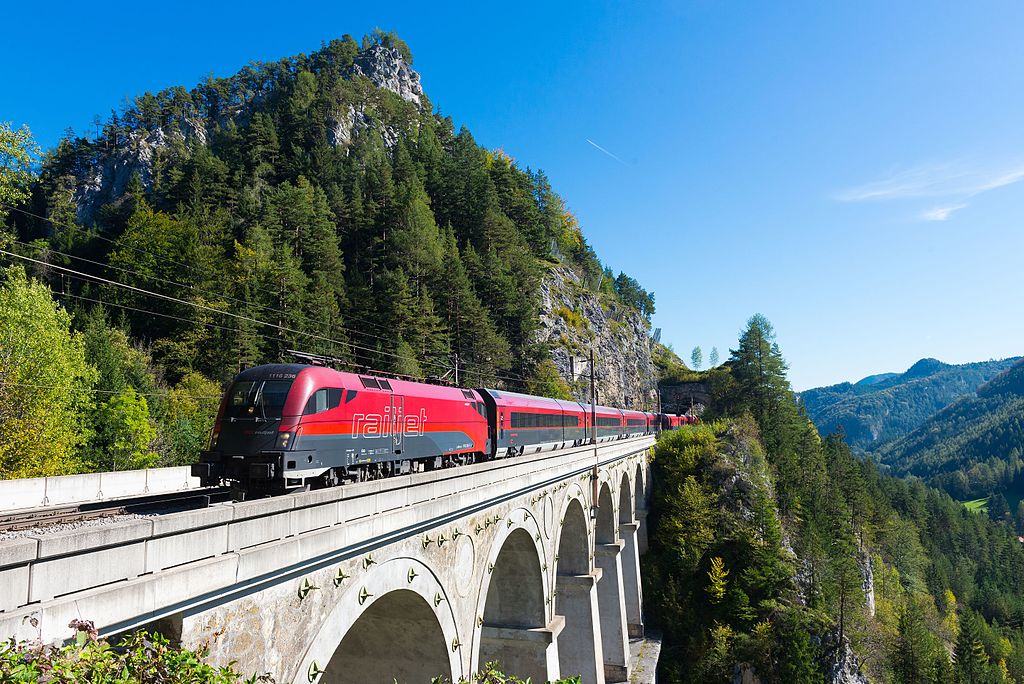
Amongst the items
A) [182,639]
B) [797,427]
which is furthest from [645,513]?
[182,639]

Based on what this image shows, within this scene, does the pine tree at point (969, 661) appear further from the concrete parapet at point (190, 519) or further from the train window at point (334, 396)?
the concrete parapet at point (190, 519)

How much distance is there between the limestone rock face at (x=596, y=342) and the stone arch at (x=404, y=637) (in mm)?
56300

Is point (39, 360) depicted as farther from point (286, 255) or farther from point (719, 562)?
point (719, 562)

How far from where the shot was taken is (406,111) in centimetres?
11631

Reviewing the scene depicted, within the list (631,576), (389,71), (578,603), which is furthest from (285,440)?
(389,71)

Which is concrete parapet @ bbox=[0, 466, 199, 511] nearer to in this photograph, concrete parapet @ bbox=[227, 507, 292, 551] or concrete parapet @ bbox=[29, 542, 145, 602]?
concrete parapet @ bbox=[227, 507, 292, 551]

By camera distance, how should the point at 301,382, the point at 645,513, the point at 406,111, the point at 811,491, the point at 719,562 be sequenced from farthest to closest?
the point at 406,111 < the point at 811,491 < the point at 645,513 < the point at 719,562 < the point at 301,382

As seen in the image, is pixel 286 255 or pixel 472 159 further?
pixel 472 159

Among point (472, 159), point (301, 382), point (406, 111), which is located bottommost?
point (301, 382)

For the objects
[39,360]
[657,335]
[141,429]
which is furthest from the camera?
[657,335]

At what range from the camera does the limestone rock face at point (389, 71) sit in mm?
128125

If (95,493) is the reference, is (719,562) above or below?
below

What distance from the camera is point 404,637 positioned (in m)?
13.2

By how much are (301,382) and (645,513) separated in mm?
45860
